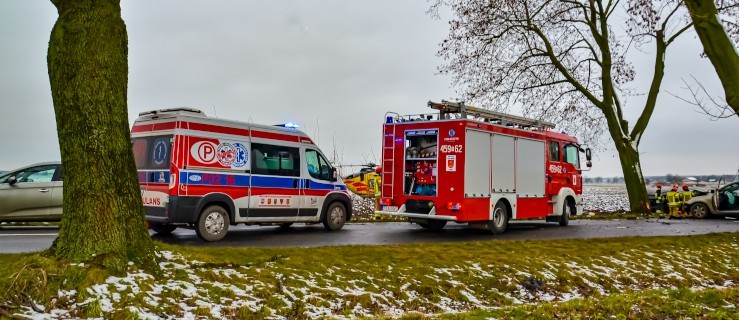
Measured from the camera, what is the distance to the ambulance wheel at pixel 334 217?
14.6m

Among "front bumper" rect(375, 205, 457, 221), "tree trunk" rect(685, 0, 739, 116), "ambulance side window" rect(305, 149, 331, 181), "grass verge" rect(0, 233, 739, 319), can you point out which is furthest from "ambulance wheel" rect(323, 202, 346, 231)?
"tree trunk" rect(685, 0, 739, 116)

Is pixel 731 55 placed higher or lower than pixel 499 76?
lower

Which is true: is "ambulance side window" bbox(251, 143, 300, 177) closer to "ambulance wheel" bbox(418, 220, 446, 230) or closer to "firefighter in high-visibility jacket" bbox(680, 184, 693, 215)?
"ambulance wheel" bbox(418, 220, 446, 230)

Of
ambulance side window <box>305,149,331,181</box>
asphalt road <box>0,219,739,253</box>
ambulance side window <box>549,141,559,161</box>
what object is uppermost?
ambulance side window <box>549,141,559,161</box>

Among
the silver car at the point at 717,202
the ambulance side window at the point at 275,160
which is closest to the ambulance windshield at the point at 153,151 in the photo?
the ambulance side window at the point at 275,160

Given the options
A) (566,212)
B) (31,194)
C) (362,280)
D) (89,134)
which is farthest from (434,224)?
(89,134)

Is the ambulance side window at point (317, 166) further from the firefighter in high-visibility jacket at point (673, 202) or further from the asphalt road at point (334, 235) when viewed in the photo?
the firefighter in high-visibility jacket at point (673, 202)

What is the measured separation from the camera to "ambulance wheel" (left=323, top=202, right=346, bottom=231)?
576 inches

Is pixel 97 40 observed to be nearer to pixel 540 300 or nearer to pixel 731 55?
pixel 540 300

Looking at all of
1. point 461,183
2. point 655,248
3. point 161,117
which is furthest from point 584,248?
point 161,117

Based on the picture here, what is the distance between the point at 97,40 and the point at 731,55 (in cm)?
1331

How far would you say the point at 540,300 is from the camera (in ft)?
27.5

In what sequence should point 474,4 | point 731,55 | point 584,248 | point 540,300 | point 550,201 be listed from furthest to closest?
point 474,4, point 550,201, point 731,55, point 584,248, point 540,300

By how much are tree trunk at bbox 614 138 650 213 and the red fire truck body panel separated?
9.59 m
